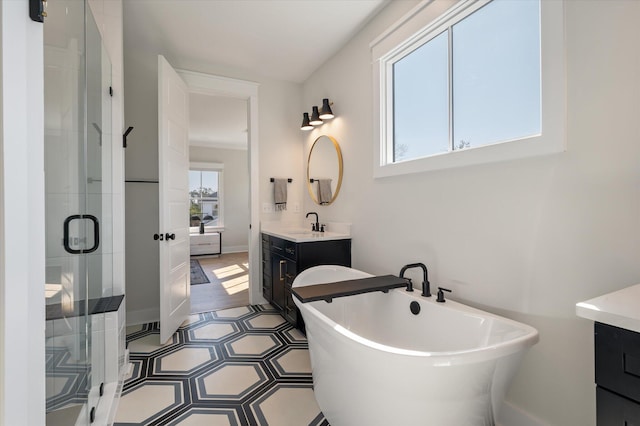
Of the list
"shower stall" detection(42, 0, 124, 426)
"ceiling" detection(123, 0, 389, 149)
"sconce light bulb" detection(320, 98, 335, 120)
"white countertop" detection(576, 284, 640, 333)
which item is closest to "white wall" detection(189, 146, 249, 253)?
"ceiling" detection(123, 0, 389, 149)

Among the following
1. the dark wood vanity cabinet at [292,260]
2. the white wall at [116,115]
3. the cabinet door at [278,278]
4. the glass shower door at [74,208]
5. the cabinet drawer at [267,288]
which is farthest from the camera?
the cabinet drawer at [267,288]

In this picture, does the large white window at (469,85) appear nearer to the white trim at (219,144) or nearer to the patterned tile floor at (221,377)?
the patterned tile floor at (221,377)

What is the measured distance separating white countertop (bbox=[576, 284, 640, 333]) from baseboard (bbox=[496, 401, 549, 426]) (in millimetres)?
895

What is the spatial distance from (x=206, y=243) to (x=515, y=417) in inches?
253

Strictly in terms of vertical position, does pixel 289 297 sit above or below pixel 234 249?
above

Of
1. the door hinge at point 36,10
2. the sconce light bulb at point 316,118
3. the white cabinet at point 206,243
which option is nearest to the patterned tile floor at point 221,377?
the door hinge at point 36,10

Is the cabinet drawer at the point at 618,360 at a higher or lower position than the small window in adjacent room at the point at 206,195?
lower

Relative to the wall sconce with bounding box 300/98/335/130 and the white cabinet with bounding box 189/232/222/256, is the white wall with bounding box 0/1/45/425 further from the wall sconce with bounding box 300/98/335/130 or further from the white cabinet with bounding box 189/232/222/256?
the white cabinet with bounding box 189/232/222/256

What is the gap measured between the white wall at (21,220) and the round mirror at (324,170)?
7.88ft

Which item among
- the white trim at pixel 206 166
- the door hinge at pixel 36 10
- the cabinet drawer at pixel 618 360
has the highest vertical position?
the white trim at pixel 206 166

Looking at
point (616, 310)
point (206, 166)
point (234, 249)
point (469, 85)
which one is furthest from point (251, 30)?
point (234, 249)

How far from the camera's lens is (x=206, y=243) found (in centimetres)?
686

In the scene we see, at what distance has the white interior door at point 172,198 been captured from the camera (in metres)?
2.53

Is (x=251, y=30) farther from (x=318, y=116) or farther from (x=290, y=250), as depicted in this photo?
(x=290, y=250)
